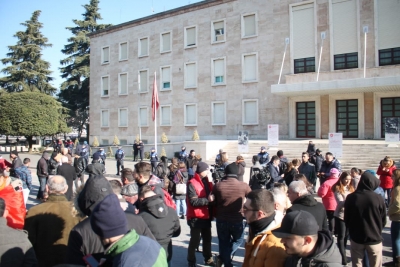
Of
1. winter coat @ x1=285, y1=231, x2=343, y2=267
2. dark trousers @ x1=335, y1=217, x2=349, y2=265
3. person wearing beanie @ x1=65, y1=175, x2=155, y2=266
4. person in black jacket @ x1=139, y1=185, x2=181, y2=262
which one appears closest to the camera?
winter coat @ x1=285, y1=231, x2=343, y2=267

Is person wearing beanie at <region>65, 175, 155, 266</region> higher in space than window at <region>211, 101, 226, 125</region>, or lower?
lower

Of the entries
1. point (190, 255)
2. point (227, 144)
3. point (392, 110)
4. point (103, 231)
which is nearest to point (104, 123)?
point (227, 144)

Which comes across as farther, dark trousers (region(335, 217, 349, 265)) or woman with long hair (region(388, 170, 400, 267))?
dark trousers (region(335, 217, 349, 265))

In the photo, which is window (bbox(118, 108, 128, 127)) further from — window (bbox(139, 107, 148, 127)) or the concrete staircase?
the concrete staircase

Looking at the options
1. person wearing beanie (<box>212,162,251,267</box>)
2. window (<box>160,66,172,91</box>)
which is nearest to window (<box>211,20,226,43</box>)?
window (<box>160,66,172,91</box>)

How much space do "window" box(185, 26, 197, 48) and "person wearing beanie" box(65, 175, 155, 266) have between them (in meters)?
30.6

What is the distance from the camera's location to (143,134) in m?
36.0

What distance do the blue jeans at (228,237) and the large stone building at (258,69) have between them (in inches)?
818

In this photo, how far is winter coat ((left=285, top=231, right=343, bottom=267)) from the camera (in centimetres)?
253

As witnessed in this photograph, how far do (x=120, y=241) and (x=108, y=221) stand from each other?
0.49 ft

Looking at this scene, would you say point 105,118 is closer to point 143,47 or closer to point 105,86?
point 105,86

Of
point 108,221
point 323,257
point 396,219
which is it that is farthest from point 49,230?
point 396,219

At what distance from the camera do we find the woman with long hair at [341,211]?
235 inches

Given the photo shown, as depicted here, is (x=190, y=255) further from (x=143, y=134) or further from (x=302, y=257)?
(x=143, y=134)
